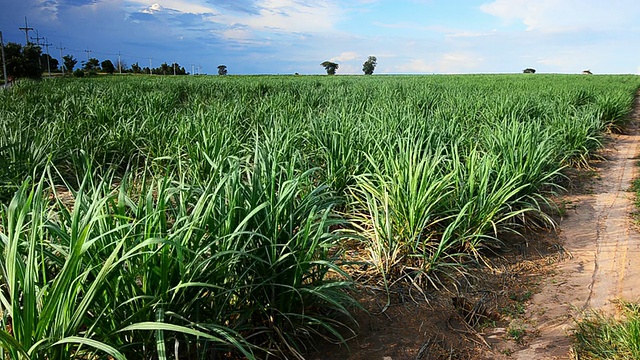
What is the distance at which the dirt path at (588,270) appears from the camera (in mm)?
2500

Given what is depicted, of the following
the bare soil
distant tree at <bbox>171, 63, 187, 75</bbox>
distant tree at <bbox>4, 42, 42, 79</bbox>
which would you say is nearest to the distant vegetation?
the bare soil

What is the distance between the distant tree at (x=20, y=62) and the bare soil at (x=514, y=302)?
169 ft

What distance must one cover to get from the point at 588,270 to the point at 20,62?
53602 millimetres

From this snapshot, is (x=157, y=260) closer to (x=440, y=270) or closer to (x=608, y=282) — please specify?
(x=440, y=270)

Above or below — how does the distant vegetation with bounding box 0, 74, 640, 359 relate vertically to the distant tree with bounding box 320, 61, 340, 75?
below

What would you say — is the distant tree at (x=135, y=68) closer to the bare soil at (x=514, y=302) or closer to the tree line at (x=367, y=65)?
the tree line at (x=367, y=65)

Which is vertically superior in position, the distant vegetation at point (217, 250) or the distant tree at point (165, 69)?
the distant tree at point (165, 69)

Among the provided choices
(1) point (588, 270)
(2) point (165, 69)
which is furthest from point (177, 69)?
(1) point (588, 270)

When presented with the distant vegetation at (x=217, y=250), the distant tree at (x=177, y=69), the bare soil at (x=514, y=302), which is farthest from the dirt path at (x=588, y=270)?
the distant tree at (x=177, y=69)

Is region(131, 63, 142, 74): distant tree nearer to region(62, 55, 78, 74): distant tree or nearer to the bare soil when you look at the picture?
region(62, 55, 78, 74): distant tree

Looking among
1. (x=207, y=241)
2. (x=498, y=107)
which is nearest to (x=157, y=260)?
(x=207, y=241)

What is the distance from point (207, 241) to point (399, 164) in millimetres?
1938

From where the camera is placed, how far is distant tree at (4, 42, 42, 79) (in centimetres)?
4450

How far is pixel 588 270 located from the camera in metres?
3.23
